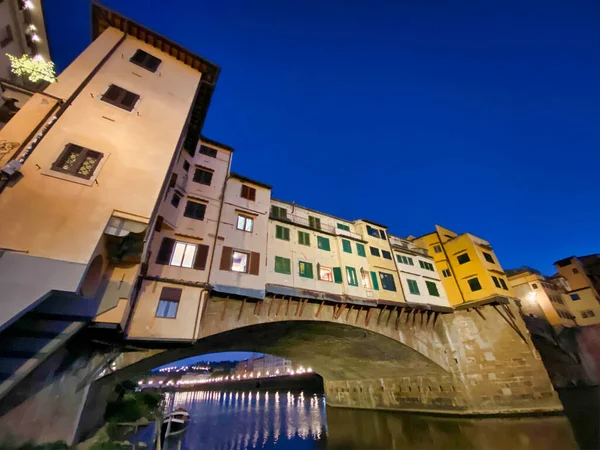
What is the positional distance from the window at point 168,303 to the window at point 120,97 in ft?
30.4

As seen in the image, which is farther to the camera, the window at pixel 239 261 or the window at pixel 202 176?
the window at pixel 202 176

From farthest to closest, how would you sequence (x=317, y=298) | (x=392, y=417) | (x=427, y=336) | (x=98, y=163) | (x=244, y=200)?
1. (x=392, y=417)
2. (x=427, y=336)
3. (x=244, y=200)
4. (x=317, y=298)
5. (x=98, y=163)

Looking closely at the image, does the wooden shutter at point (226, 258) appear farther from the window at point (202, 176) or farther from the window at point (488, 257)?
the window at point (488, 257)

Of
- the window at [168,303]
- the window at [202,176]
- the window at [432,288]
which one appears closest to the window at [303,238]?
the window at [202,176]

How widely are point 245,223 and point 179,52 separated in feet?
40.3

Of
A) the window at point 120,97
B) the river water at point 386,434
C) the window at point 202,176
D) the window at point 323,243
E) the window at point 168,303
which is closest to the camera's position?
the window at point 120,97

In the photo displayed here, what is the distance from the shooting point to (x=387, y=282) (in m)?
21.7

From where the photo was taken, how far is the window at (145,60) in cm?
1439

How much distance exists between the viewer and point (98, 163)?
9.93m

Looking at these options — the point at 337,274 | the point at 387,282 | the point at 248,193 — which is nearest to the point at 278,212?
the point at 248,193

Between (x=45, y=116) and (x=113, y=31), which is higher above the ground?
(x=113, y=31)

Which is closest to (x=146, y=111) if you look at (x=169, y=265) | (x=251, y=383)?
(x=169, y=265)

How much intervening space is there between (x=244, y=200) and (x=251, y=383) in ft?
227

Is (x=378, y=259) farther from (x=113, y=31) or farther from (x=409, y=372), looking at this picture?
(x=113, y=31)
